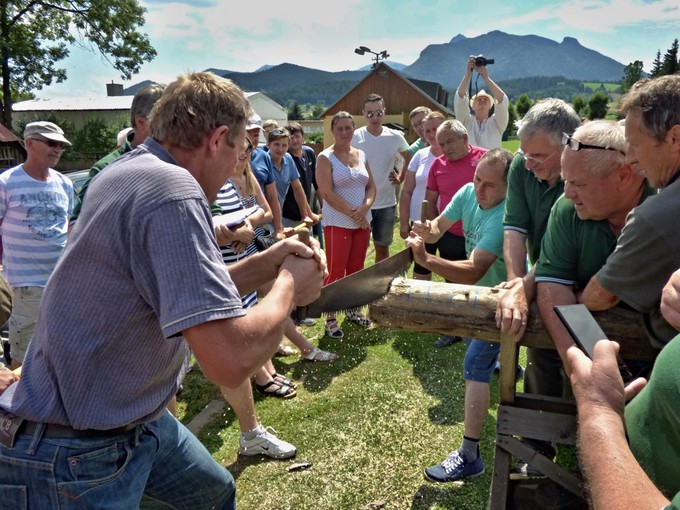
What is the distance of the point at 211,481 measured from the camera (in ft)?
7.33

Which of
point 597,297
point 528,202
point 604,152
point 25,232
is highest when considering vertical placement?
point 604,152

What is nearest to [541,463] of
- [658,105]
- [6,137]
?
[658,105]

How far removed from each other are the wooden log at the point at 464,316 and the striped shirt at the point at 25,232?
3.21 meters

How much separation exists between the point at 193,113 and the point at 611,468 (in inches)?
63.5

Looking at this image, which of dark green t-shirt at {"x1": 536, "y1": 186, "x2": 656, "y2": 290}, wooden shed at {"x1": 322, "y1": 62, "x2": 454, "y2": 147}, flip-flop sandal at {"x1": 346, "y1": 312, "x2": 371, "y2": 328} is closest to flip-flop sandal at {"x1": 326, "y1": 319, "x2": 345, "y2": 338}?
flip-flop sandal at {"x1": 346, "y1": 312, "x2": 371, "y2": 328}

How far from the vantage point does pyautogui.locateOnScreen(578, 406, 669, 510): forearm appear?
3.95 feet

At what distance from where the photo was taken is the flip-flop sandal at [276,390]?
4371 millimetres

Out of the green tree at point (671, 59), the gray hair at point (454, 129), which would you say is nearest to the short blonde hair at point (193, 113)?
the gray hair at point (454, 129)

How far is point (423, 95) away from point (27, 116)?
36319mm

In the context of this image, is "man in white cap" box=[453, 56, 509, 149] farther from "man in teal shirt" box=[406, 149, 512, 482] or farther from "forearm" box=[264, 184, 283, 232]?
"man in teal shirt" box=[406, 149, 512, 482]

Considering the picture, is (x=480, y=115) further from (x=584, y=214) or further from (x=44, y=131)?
(x=44, y=131)

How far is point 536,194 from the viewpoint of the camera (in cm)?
306

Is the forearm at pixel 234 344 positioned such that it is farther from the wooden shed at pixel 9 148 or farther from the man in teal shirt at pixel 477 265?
the wooden shed at pixel 9 148

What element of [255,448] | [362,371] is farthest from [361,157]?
[255,448]
